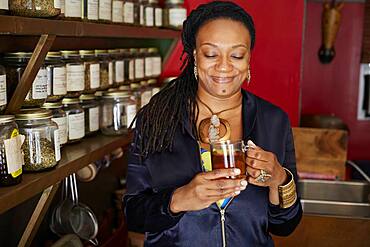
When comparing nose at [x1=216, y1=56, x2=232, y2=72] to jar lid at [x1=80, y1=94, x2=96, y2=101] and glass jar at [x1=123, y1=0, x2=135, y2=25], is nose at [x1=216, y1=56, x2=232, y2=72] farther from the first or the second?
glass jar at [x1=123, y1=0, x2=135, y2=25]

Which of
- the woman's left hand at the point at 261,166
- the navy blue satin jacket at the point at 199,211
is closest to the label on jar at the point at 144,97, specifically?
the navy blue satin jacket at the point at 199,211

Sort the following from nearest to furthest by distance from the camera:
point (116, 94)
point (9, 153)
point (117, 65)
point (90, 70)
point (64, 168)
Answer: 1. point (9, 153)
2. point (64, 168)
3. point (90, 70)
4. point (116, 94)
5. point (117, 65)

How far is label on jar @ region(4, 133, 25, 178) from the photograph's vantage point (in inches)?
41.1

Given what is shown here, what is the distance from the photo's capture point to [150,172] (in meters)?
1.31

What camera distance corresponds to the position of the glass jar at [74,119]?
1.52 metres

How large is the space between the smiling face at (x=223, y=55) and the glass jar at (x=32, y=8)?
354 mm

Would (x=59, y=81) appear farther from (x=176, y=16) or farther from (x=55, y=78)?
(x=176, y=16)

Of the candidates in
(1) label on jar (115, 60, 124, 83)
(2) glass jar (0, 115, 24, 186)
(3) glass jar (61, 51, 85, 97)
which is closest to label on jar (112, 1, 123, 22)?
(1) label on jar (115, 60, 124, 83)

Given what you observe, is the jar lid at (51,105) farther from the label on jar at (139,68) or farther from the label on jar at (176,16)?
the label on jar at (176,16)

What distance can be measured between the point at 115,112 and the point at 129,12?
1.33 ft

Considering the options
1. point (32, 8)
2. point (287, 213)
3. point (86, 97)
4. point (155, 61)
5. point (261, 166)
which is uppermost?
point (32, 8)

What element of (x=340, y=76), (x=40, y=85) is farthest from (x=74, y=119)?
(x=340, y=76)

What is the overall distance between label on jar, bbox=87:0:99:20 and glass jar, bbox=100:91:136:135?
0.28 m

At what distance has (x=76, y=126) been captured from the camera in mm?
1540
